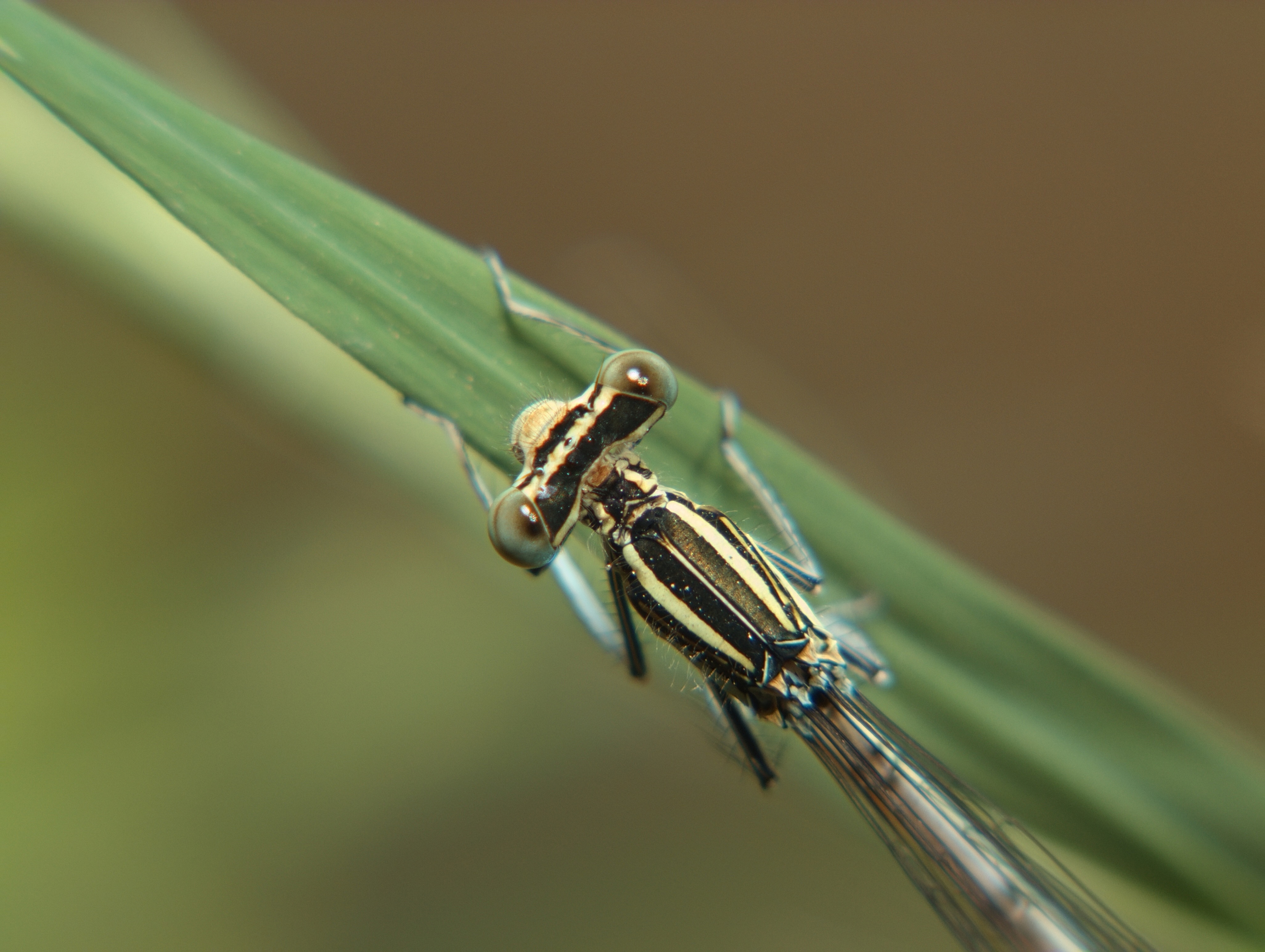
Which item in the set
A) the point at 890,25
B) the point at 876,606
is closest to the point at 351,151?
the point at 890,25

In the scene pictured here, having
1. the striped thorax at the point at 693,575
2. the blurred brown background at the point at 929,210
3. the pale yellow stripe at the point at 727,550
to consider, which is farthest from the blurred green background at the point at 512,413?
the pale yellow stripe at the point at 727,550

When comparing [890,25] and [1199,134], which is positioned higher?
[1199,134]

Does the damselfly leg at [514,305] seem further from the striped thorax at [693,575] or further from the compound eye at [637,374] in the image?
the striped thorax at [693,575]

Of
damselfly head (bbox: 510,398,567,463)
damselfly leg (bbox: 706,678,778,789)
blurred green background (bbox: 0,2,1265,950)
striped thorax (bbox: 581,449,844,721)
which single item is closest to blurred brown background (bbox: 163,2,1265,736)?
blurred green background (bbox: 0,2,1265,950)

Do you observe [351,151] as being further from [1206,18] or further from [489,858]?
[1206,18]

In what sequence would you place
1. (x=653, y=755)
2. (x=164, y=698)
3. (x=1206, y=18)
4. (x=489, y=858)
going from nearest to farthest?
(x=164, y=698), (x=489, y=858), (x=653, y=755), (x=1206, y=18)

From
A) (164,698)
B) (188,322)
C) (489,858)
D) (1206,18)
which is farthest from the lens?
(1206,18)

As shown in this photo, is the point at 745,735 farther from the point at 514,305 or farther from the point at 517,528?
the point at 514,305
